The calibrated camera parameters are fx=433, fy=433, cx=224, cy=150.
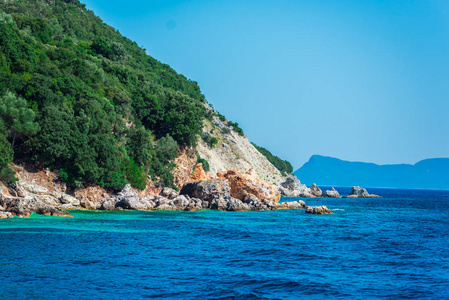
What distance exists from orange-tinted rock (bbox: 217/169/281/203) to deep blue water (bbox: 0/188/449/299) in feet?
80.7

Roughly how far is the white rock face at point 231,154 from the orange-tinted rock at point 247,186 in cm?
2776

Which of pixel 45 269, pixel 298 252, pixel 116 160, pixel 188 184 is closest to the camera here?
pixel 45 269

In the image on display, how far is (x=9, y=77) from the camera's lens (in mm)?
49281

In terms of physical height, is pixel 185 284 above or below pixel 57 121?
below

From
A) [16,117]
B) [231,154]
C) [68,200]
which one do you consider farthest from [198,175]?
[231,154]

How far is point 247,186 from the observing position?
66.1 m

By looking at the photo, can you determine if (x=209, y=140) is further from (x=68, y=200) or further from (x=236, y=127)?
(x=68, y=200)

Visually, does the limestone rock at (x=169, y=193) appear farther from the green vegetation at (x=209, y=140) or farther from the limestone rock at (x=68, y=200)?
the green vegetation at (x=209, y=140)

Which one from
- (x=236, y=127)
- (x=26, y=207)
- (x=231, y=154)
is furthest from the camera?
(x=236, y=127)

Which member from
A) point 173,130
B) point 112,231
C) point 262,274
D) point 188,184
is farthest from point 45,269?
point 173,130

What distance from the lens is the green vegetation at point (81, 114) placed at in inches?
1893

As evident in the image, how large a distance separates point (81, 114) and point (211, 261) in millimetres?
36015

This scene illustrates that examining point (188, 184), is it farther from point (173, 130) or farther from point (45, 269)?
point (45, 269)

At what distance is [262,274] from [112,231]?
16.4 meters
